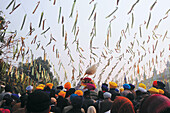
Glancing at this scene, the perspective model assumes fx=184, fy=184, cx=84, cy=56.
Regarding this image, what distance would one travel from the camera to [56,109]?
4762mm

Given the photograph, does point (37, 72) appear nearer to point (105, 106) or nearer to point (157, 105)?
point (105, 106)

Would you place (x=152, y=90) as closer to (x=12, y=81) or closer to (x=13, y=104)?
(x=13, y=104)

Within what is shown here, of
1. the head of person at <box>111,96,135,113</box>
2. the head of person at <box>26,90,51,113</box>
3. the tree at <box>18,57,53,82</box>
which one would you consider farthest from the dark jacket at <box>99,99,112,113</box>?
the tree at <box>18,57,53,82</box>

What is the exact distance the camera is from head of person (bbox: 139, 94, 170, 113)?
5.89ft

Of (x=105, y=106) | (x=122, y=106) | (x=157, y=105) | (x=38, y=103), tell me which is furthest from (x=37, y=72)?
(x=157, y=105)

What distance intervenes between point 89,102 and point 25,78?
11356mm

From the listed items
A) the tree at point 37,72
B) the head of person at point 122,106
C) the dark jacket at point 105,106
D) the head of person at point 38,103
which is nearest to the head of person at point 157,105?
the head of person at point 122,106

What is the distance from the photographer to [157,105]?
72.3 inches

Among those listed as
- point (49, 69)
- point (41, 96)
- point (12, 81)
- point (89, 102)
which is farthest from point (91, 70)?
point (49, 69)

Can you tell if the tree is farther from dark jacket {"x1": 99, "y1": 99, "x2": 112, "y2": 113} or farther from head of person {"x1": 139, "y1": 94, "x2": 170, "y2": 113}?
head of person {"x1": 139, "y1": 94, "x2": 170, "y2": 113}

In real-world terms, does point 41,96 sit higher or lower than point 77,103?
higher

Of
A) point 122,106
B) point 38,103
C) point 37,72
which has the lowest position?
point 122,106

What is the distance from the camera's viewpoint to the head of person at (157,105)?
1.79 metres

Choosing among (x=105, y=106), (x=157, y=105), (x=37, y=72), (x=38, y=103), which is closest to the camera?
(x=157, y=105)
